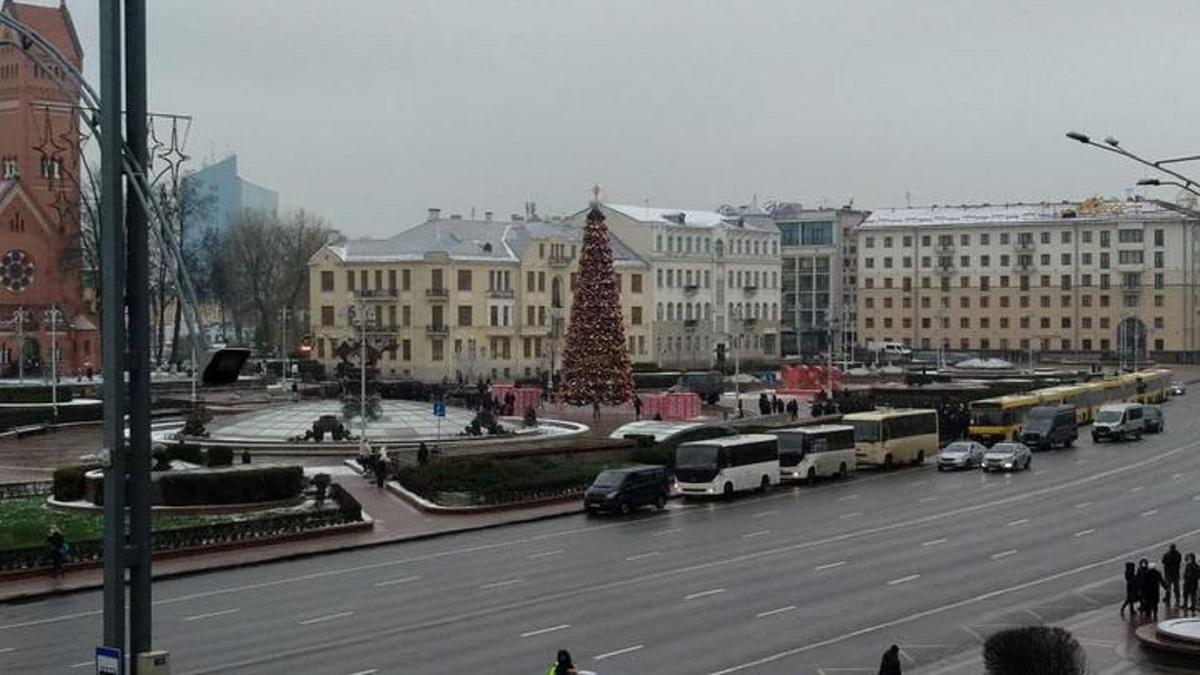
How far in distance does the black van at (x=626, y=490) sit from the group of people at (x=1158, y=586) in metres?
17.8

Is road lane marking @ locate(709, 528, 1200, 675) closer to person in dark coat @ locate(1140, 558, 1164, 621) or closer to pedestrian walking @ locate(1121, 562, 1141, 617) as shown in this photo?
pedestrian walking @ locate(1121, 562, 1141, 617)

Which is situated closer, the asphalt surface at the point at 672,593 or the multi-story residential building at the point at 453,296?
the asphalt surface at the point at 672,593

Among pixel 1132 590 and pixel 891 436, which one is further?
pixel 891 436

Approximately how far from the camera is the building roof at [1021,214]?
149875 millimetres

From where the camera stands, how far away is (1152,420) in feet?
258

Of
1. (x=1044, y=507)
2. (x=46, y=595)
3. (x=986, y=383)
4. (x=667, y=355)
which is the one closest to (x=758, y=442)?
(x=1044, y=507)

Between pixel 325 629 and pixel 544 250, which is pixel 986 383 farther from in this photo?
pixel 325 629

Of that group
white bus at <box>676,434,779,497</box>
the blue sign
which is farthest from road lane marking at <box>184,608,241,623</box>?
white bus at <box>676,434,779,497</box>

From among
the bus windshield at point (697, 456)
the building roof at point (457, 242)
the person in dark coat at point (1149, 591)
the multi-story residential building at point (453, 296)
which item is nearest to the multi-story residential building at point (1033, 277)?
the multi-story residential building at point (453, 296)

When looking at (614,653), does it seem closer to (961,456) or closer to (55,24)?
(961,456)

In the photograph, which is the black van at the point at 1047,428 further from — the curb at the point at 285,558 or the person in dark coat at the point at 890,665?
the person in dark coat at the point at 890,665

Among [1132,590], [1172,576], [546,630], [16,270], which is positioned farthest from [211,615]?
[16,270]

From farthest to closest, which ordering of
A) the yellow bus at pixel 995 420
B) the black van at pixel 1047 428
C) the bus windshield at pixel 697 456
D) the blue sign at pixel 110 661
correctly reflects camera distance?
the yellow bus at pixel 995 420
the black van at pixel 1047 428
the bus windshield at pixel 697 456
the blue sign at pixel 110 661

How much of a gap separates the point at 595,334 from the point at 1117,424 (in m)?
25.6
